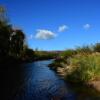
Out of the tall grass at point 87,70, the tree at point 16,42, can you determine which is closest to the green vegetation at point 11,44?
the tree at point 16,42

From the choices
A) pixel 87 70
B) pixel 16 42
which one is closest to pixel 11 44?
pixel 16 42

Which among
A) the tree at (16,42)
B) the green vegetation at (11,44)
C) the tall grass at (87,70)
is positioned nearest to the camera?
the tall grass at (87,70)

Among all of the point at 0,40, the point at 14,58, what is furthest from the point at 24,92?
the point at 14,58

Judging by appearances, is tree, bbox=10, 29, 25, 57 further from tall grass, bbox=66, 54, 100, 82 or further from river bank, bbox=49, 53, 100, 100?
tall grass, bbox=66, 54, 100, 82

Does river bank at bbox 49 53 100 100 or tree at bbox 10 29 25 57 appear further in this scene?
tree at bbox 10 29 25 57

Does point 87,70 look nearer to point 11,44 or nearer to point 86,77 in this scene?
point 86,77

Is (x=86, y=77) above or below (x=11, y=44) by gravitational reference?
below

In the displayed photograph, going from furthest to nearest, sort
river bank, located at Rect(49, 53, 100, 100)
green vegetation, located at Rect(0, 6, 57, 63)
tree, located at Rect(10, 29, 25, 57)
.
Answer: tree, located at Rect(10, 29, 25, 57), green vegetation, located at Rect(0, 6, 57, 63), river bank, located at Rect(49, 53, 100, 100)

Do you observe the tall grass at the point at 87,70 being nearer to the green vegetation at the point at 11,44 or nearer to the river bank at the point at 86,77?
the river bank at the point at 86,77

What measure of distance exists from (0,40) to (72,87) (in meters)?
35.6

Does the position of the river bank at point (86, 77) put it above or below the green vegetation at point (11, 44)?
below

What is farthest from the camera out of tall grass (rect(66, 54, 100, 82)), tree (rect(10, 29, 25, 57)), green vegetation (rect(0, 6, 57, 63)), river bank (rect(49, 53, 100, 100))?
tree (rect(10, 29, 25, 57))

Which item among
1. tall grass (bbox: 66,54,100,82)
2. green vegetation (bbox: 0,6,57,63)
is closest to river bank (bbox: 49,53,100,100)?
tall grass (bbox: 66,54,100,82)

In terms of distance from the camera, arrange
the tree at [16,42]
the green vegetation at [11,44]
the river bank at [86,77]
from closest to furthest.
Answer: the river bank at [86,77]
the green vegetation at [11,44]
the tree at [16,42]
